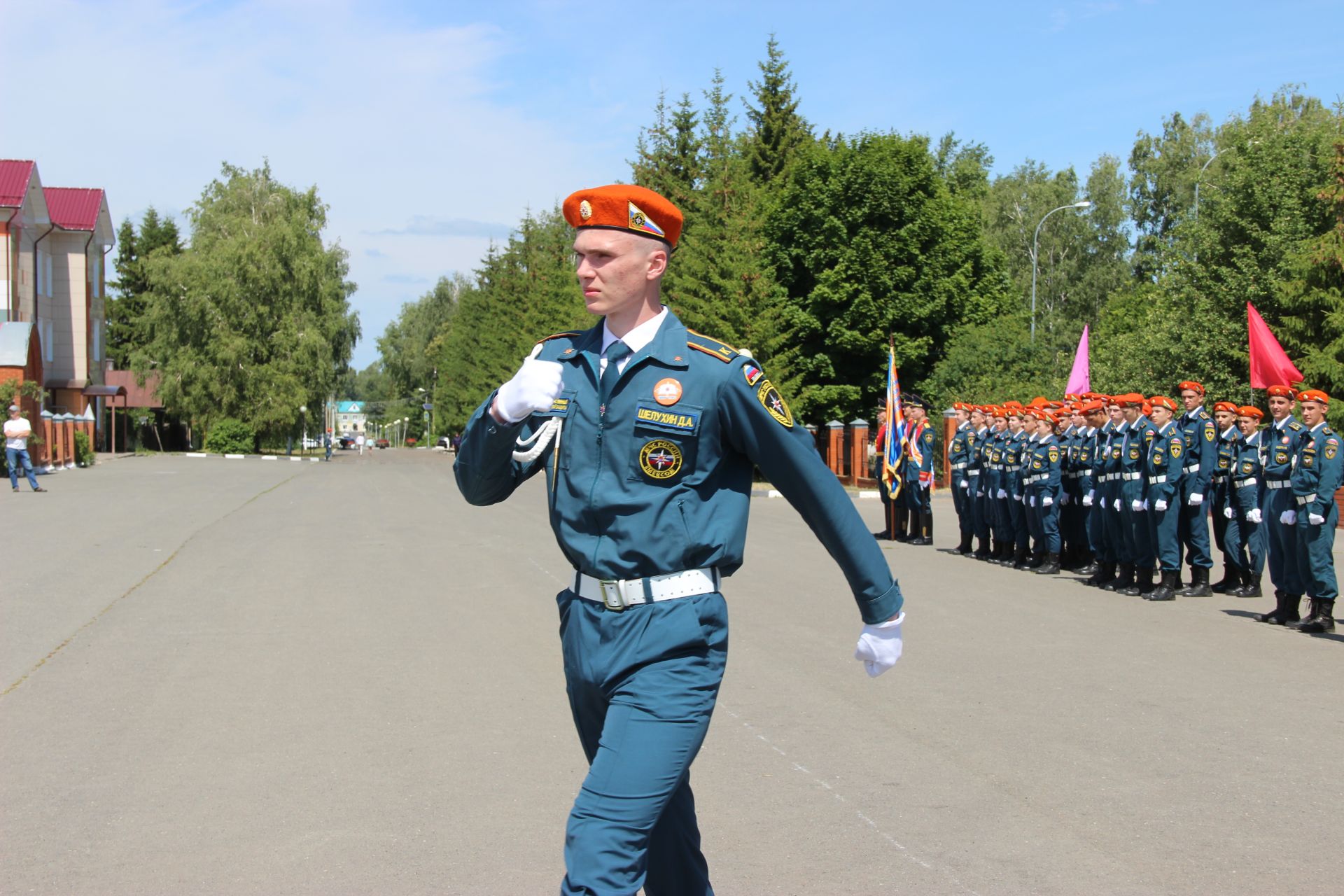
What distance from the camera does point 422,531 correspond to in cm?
1931

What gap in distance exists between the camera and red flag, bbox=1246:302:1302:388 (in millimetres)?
18266

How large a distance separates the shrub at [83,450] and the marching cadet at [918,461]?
32.4m

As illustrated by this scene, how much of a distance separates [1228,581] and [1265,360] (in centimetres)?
569

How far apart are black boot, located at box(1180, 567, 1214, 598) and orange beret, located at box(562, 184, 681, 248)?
11539mm

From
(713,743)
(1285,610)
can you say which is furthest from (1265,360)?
(713,743)

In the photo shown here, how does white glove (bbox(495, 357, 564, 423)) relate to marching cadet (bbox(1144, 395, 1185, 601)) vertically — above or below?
above

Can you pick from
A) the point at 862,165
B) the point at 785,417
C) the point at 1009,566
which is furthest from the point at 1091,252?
the point at 785,417

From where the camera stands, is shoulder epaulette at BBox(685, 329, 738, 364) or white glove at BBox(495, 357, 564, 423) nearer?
white glove at BBox(495, 357, 564, 423)

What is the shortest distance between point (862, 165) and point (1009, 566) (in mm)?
28185

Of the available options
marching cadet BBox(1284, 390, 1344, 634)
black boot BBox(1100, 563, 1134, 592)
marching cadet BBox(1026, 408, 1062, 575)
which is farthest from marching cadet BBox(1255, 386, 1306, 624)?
marching cadet BBox(1026, 408, 1062, 575)

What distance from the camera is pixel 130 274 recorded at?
287 feet

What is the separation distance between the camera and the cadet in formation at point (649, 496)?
3168 millimetres

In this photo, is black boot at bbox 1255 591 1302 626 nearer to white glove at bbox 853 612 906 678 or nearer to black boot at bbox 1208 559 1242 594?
black boot at bbox 1208 559 1242 594

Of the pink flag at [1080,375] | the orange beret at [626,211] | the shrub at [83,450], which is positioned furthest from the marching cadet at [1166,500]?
the shrub at [83,450]
